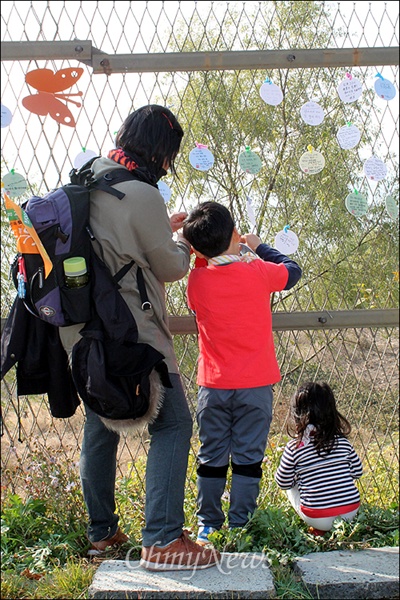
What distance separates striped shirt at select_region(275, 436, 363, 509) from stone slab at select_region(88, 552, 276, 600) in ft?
1.63

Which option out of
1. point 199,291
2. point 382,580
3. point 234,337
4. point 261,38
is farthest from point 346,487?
point 261,38

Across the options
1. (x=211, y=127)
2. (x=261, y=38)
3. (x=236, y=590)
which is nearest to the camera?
(x=236, y=590)

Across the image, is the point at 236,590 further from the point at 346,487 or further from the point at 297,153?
the point at 297,153

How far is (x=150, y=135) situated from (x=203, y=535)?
1.68m

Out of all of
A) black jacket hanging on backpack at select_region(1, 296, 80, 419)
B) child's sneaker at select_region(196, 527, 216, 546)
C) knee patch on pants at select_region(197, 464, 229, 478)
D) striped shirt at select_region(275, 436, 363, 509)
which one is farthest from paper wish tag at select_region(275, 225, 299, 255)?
child's sneaker at select_region(196, 527, 216, 546)

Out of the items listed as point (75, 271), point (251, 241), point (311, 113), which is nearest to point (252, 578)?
point (75, 271)

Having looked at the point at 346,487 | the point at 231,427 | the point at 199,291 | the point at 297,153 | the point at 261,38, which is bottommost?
the point at 346,487

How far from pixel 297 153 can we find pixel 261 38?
1.22 m

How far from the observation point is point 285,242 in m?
3.44

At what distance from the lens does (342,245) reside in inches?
152

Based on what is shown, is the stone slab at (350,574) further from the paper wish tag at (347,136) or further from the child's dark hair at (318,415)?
the paper wish tag at (347,136)

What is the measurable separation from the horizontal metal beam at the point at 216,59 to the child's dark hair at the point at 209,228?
0.69 metres

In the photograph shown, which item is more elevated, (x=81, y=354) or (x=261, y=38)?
(x=261, y=38)

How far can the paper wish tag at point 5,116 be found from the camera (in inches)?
129
